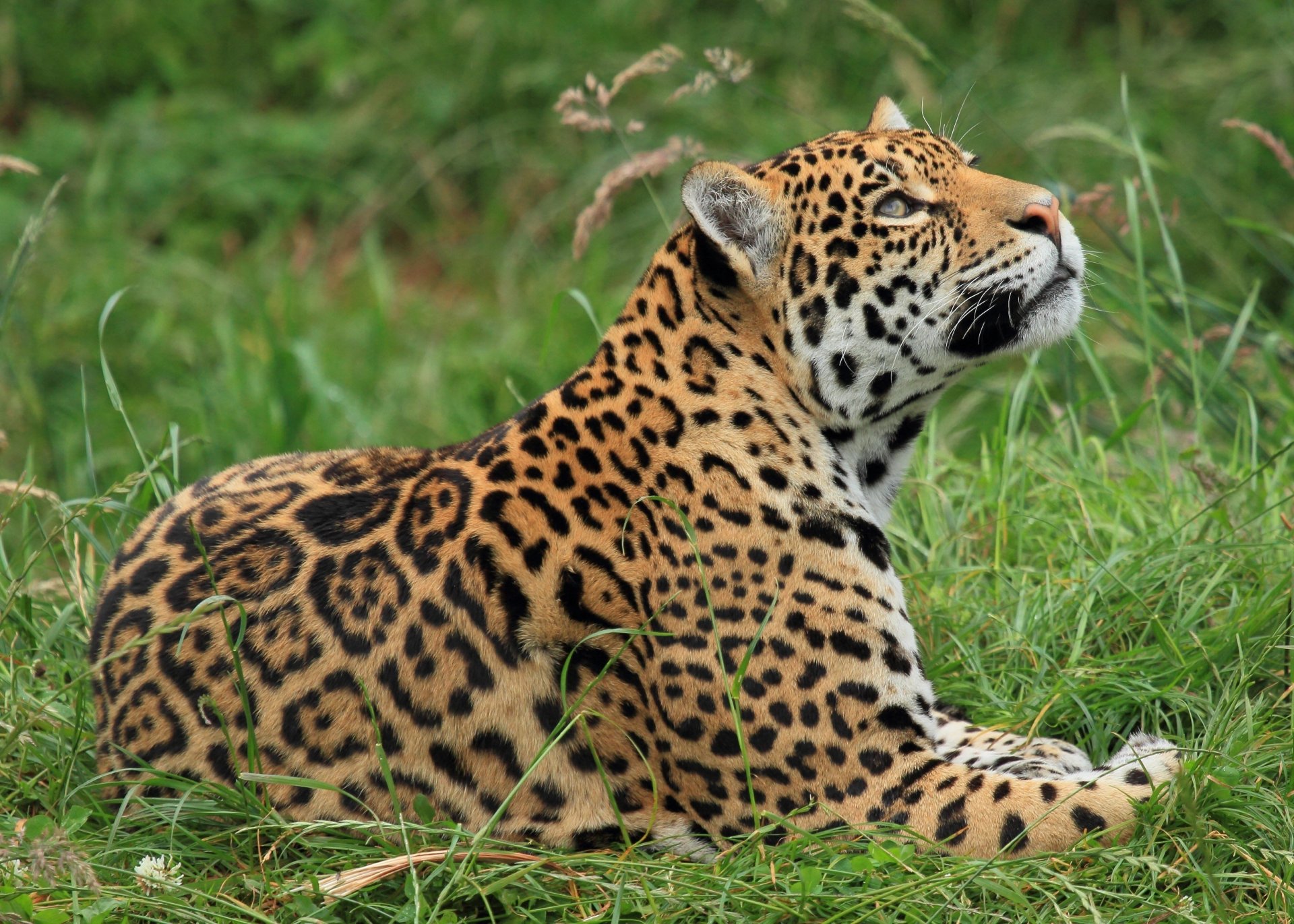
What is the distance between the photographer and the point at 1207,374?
7.20 metres

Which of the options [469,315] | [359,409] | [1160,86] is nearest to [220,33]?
[469,315]

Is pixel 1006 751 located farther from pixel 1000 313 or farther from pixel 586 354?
pixel 586 354

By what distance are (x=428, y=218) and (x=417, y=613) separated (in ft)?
32.1

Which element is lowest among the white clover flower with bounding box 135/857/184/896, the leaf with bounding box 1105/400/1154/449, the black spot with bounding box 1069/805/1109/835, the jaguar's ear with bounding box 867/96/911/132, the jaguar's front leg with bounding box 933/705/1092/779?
the white clover flower with bounding box 135/857/184/896

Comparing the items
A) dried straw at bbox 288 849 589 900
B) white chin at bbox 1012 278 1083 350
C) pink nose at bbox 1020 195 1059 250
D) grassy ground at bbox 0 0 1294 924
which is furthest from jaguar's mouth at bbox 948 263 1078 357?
dried straw at bbox 288 849 589 900

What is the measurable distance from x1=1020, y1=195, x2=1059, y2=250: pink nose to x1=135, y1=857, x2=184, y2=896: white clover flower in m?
3.46

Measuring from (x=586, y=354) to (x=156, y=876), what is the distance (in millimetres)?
6581

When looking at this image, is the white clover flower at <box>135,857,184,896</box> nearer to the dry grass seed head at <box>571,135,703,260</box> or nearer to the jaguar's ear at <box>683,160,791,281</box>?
the jaguar's ear at <box>683,160,791,281</box>

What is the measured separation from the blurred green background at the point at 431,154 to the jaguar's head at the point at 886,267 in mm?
4668

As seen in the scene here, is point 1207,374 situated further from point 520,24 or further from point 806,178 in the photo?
point 520,24

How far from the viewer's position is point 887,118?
230 inches

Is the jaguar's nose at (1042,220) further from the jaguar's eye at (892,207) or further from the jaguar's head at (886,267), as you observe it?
the jaguar's eye at (892,207)

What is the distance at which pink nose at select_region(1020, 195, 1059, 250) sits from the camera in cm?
501

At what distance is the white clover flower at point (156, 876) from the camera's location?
448cm
